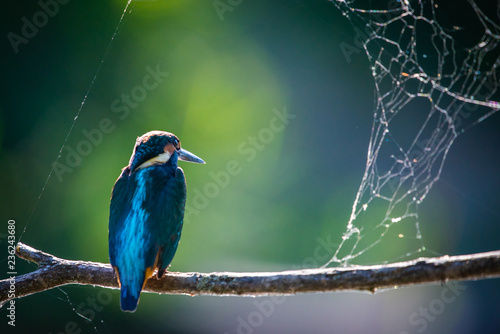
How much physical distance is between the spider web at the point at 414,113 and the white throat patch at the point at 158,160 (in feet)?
4.95

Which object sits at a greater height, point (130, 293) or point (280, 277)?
point (280, 277)

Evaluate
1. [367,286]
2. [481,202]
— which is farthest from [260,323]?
[367,286]

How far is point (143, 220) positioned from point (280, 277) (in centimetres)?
60

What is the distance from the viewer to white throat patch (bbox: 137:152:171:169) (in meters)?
1.97

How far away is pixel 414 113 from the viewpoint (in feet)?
12.0

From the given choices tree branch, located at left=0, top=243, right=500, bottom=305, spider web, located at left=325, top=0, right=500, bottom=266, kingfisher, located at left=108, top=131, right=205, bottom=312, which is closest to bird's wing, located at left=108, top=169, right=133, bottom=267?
kingfisher, located at left=108, top=131, right=205, bottom=312

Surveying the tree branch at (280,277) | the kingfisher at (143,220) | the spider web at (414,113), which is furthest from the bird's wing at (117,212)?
the spider web at (414,113)

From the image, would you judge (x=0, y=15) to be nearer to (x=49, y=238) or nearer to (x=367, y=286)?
(x=49, y=238)

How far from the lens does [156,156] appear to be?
6.61 feet

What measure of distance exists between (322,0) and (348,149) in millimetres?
1244

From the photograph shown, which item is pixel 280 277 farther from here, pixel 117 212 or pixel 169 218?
pixel 117 212

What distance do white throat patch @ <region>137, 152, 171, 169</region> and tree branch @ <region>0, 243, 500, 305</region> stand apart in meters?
0.46

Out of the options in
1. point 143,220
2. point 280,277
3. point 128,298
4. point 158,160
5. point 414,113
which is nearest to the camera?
point 280,277

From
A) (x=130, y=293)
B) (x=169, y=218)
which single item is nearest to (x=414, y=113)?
(x=169, y=218)
